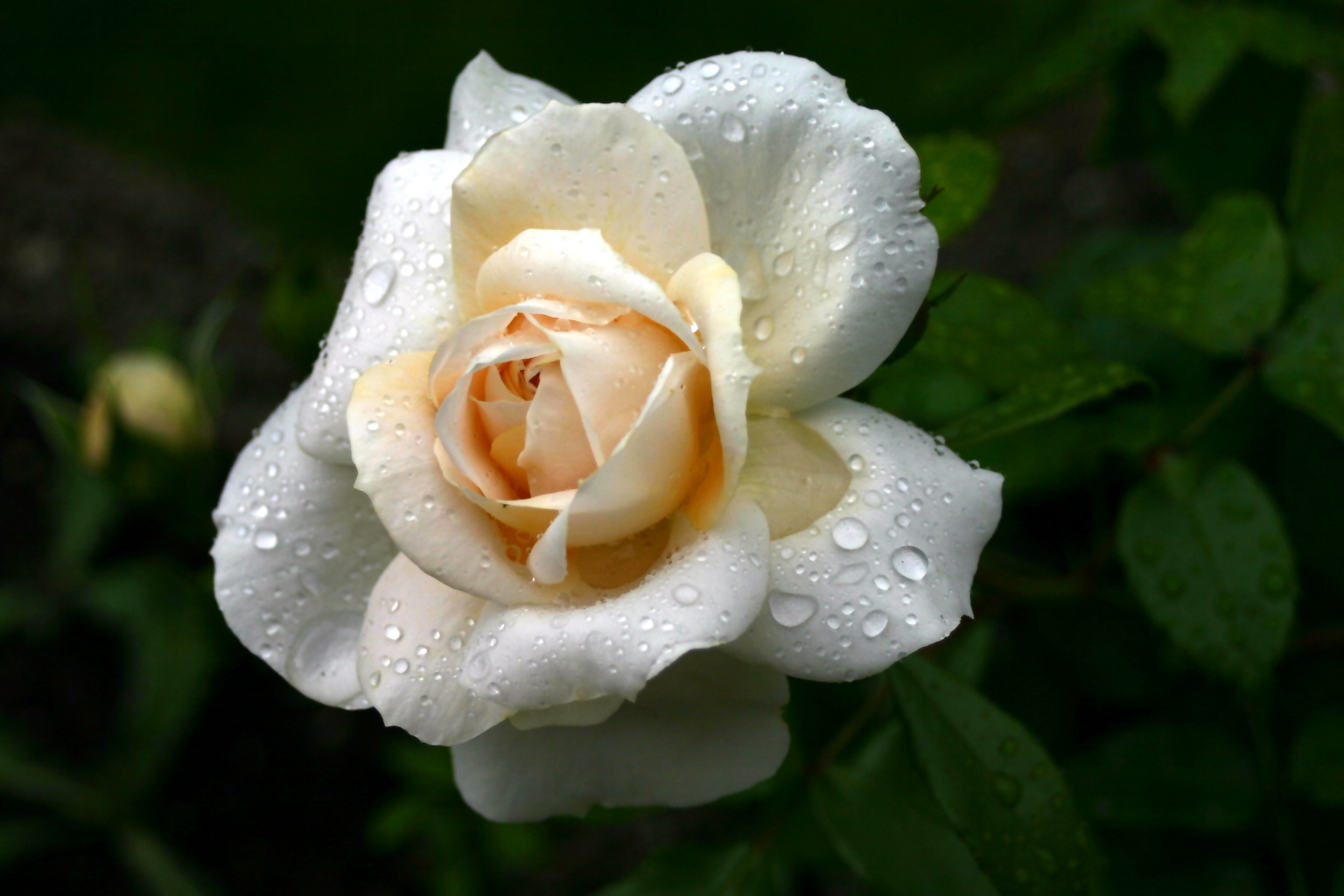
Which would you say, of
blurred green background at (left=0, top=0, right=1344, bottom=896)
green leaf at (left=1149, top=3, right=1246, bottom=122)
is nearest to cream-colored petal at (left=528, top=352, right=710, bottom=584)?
blurred green background at (left=0, top=0, right=1344, bottom=896)

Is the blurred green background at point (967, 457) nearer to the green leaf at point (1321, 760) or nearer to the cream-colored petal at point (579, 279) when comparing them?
the green leaf at point (1321, 760)

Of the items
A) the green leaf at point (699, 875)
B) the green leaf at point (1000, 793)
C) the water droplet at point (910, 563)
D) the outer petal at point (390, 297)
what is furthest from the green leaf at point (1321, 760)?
the outer petal at point (390, 297)

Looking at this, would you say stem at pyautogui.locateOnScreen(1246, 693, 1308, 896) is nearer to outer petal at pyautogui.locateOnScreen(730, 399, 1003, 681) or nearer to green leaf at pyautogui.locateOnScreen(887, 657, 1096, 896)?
green leaf at pyautogui.locateOnScreen(887, 657, 1096, 896)

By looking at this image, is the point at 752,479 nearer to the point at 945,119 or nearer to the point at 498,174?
the point at 498,174

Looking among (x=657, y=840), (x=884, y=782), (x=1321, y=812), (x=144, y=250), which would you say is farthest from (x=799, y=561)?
(x=144, y=250)

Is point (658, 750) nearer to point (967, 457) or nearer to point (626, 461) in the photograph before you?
point (626, 461)
